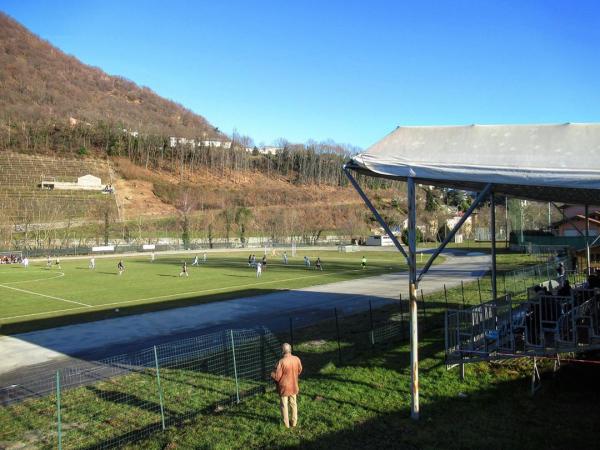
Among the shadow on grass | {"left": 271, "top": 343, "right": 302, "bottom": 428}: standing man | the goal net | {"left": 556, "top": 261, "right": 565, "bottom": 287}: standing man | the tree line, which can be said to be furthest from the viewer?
the tree line

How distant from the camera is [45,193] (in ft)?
336

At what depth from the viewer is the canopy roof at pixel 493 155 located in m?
8.49

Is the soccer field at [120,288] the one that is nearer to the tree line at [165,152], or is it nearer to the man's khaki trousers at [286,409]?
the man's khaki trousers at [286,409]

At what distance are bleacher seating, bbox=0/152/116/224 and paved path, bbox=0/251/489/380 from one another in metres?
73.7

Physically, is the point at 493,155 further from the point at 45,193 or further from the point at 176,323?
the point at 45,193

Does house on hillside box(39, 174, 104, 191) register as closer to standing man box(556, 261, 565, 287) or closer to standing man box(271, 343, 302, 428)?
standing man box(556, 261, 565, 287)

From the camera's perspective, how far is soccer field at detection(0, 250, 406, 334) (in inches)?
962

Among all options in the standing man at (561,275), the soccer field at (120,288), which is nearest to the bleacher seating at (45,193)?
the soccer field at (120,288)

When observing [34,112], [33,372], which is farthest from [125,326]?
[34,112]

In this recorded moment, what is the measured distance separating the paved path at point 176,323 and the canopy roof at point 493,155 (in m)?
10.7

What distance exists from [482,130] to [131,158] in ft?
484

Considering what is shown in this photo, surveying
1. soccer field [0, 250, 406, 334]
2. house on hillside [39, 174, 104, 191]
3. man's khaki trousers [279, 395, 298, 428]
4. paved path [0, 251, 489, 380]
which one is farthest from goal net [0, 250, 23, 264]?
man's khaki trousers [279, 395, 298, 428]

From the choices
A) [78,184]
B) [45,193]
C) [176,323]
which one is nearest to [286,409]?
[176,323]

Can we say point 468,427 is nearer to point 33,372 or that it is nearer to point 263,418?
point 263,418
